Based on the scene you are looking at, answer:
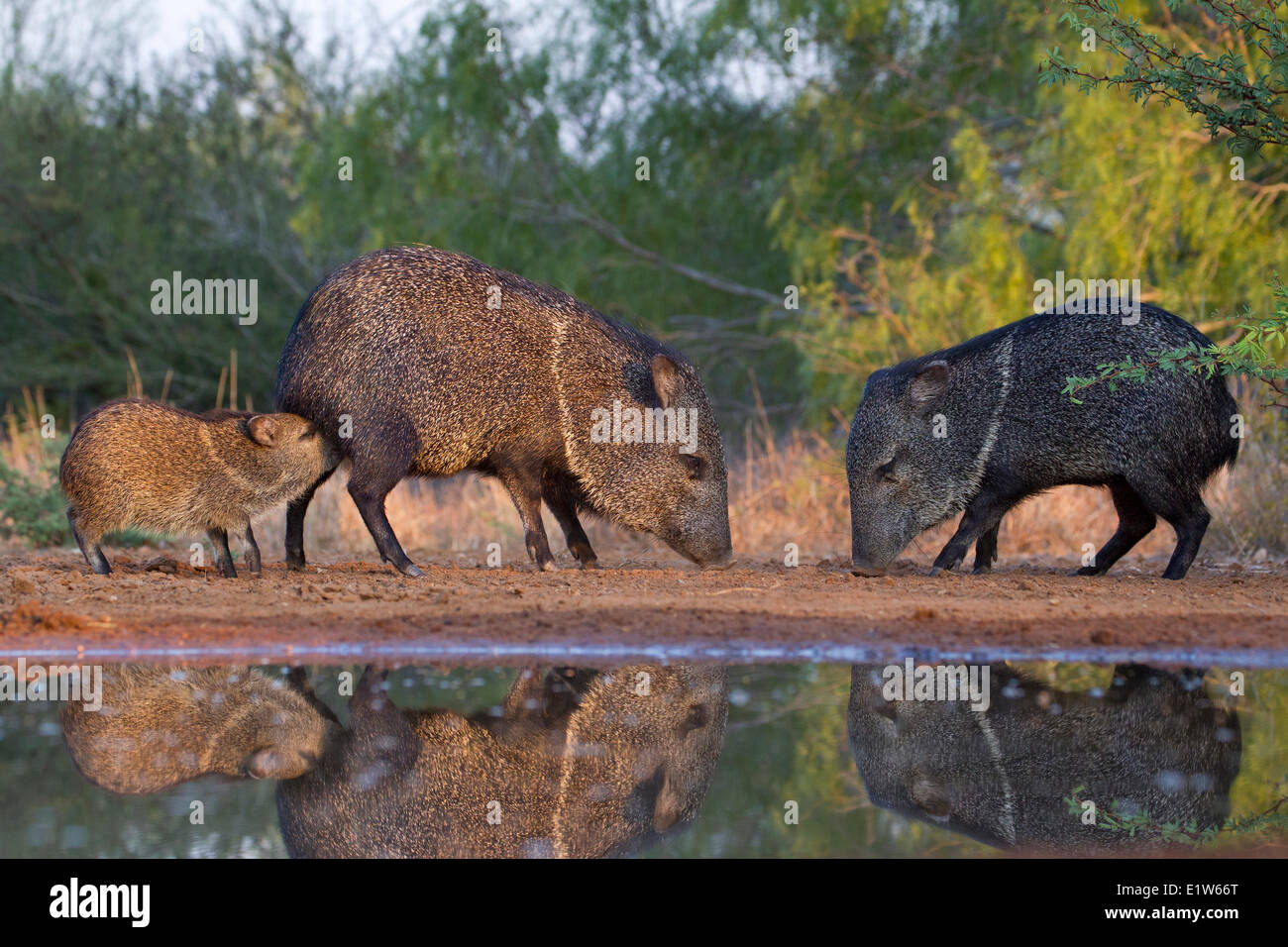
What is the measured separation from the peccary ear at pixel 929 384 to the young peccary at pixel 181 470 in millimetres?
2821

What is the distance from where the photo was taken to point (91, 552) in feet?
20.3

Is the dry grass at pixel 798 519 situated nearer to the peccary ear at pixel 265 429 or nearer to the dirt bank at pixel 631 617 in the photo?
the dirt bank at pixel 631 617

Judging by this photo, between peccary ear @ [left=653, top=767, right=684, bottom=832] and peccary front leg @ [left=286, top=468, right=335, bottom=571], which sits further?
peccary front leg @ [left=286, top=468, right=335, bottom=571]

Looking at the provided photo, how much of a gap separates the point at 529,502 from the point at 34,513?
14.7 ft

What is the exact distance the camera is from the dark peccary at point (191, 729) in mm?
3178

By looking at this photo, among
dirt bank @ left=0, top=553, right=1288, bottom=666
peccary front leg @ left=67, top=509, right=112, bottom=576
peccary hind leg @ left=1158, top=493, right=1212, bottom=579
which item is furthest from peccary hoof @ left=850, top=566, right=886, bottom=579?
peccary front leg @ left=67, top=509, right=112, bottom=576

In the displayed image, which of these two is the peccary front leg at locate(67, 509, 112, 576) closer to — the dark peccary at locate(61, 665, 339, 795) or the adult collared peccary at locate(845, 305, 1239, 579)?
the dark peccary at locate(61, 665, 339, 795)

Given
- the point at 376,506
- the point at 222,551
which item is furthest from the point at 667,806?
the point at 222,551

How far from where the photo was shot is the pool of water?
2.70 m

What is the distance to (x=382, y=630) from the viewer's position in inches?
188

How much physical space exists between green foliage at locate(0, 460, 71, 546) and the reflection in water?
525 cm

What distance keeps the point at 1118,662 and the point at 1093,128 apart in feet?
25.4

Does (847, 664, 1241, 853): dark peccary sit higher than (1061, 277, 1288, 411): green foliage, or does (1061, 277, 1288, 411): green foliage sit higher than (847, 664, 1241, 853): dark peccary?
(1061, 277, 1288, 411): green foliage

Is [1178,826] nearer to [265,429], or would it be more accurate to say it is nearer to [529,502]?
[529,502]
